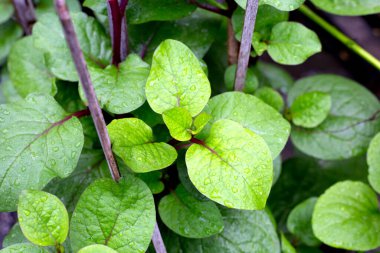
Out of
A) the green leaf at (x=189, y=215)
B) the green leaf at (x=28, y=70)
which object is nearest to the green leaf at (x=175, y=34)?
the green leaf at (x=28, y=70)

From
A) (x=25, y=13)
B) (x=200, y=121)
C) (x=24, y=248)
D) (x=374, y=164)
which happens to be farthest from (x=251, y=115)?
(x=25, y=13)

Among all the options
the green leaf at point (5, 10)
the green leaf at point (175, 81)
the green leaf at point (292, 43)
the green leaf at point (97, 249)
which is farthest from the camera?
the green leaf at point (5, 10)

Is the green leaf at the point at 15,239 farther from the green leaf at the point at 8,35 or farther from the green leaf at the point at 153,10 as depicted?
the green leaf at the point at 8,35

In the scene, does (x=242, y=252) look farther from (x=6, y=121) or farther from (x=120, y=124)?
(x=6, y=121)

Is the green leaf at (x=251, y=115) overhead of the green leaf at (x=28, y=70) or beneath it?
overhead

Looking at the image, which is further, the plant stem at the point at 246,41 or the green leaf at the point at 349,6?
the green leaf at the point at 349,6

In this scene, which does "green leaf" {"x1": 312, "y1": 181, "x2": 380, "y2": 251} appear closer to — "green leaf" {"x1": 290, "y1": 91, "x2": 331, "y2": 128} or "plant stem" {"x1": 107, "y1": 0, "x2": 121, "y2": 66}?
"green leaf" {"x1": 290, "y1": 91, "x2": 331, "y2": 128}

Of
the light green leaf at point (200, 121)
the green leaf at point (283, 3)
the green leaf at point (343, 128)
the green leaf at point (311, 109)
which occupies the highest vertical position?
the green leaf at point (283, 3)
